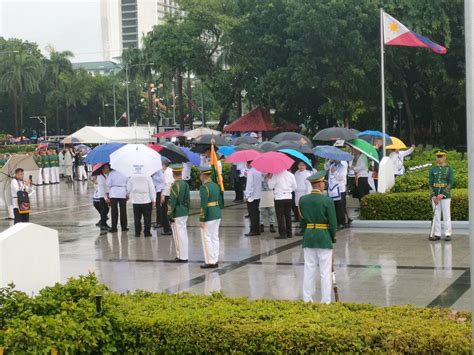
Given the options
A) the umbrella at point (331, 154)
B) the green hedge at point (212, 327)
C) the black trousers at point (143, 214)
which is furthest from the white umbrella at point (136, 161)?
the green hedge at point (212, 327)

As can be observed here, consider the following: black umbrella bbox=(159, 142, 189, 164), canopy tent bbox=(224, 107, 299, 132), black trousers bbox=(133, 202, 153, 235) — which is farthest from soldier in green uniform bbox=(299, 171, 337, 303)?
canopy tent bbox=(224, 107, 299, 132)

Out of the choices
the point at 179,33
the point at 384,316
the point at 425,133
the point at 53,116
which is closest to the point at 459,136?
the point at 425,133

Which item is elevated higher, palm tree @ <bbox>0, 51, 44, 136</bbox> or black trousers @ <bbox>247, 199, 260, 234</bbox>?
palm tree @ <bbox>0, 51, 44, 136</bbox>

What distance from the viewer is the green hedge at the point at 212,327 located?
6.62 meters

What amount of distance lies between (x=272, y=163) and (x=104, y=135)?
28.7 m

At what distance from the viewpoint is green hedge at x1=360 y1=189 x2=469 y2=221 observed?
17.8m

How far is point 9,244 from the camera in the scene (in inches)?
287

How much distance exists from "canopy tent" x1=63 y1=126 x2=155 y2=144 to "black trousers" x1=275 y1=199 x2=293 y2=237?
1006 inches

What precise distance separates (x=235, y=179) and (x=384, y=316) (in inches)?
716

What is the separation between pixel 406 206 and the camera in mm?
18188

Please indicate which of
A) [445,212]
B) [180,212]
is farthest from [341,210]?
[180,212]

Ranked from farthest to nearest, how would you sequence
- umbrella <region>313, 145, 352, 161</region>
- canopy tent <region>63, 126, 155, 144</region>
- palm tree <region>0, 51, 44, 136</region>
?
palm tree <region>0, 51, 44, 136</region>
canopy tent <region>63, 126, 155, 144</region>
umbrella <region>313, 145, 352, 161</region>

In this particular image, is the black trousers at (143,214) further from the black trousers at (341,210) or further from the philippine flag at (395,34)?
the philippine flag at (395,34)

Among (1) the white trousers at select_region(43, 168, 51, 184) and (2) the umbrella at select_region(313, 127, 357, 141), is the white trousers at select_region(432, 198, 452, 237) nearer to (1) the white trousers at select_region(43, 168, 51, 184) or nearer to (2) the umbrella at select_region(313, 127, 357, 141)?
(2) the umbrella at select_region(313, 127, 357, 141)
